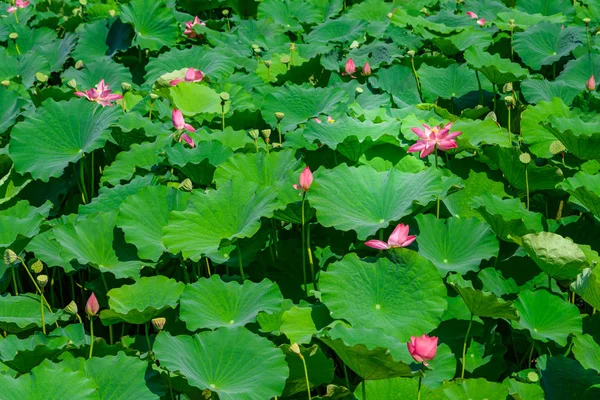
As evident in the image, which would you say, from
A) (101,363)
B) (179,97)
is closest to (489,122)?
(179,97)

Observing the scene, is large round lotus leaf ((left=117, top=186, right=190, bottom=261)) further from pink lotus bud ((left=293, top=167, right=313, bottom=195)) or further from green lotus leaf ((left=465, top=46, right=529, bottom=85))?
green lotus leaf ((left=465, top=46, right=529, bottom=85))

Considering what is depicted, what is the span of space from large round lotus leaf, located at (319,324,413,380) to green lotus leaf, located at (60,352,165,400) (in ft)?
1.43

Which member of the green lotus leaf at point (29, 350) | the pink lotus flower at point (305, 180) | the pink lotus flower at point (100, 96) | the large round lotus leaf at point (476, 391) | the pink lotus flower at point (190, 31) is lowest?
the large round lotus leaf at point (476, 391)

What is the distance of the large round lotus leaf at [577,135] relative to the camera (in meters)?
2.61

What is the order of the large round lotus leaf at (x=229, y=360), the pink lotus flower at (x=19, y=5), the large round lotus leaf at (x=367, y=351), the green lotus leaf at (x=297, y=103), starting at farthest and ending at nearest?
the pink lotus flower at (x=19, y=5), the green lotus leaf at (x=297, y=103), the large round lotus leaf at (x=229, y=360), the large round lotus leaf at (x=367, y=351)

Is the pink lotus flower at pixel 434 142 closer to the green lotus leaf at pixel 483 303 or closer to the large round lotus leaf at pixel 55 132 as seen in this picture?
the green lotus leaf at pixel 483 303

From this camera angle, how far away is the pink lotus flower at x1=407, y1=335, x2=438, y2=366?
1.80 meters

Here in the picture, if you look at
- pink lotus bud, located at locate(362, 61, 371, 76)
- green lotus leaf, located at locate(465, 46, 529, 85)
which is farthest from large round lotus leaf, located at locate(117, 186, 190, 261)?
green lotus leaf, located at locate(465, 46, 529, 85)

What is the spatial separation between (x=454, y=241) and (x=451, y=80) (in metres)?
1.23

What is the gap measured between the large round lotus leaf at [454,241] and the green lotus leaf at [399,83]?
1.10 meters

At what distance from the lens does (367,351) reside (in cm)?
175

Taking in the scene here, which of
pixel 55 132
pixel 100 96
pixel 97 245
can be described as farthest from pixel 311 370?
pixel 100 96

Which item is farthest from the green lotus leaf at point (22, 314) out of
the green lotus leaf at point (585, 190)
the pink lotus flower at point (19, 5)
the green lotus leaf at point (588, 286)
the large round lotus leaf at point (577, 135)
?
the pink lotus flower at point (19, 5)

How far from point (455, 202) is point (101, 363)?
48.9 inches
